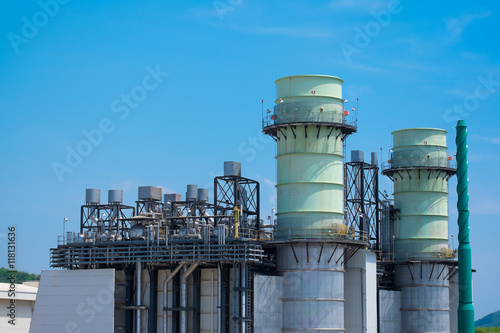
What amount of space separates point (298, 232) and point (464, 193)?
57.6 feet

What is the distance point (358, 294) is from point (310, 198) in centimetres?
948

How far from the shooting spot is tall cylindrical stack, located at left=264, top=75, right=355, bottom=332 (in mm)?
69312

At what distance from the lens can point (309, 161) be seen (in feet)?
234

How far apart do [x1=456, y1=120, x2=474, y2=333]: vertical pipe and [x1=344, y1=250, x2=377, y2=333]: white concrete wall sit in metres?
18.6

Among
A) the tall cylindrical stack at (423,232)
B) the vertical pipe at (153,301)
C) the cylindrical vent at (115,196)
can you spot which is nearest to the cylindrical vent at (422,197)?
the tall cylindrical stack at (423,232)

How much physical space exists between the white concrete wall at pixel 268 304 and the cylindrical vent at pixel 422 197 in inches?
951

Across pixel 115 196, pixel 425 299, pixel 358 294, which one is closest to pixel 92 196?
pixel 115 196

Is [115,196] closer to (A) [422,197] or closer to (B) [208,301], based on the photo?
(B) [208,301]

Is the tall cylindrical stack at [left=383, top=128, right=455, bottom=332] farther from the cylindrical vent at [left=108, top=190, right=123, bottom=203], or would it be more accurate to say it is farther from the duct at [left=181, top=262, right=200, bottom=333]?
the cylindrical vent at [left=108, top=190, right=123, bottom=203]

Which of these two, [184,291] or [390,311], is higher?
[184,291]

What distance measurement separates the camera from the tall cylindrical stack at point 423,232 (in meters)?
88.8

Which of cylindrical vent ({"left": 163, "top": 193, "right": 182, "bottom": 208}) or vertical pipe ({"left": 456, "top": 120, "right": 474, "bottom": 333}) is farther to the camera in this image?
cylindrical vent ({"left": 163, "top": 193, "right": 182, "bottom": 208})

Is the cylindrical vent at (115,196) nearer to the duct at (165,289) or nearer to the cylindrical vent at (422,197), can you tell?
the duct at (165,289)

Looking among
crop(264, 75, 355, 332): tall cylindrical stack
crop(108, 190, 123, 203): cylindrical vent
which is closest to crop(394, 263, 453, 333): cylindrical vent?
crop(264, 75, 355, 332): tall cylindrical stack
